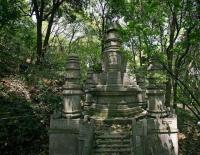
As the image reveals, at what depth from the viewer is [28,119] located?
41.5ft

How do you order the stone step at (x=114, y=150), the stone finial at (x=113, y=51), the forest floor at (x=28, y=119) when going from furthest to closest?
the stone finial at (x=113, y=51) → the forest floor at (x=28, y=119) → the stone step at (x=114, y=150)

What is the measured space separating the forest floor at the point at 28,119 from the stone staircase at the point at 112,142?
2375 millimetres

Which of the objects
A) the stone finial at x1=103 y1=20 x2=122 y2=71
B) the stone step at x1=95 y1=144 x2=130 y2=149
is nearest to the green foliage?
the stone step at x1=95 y1=144 x2=130 y2=149

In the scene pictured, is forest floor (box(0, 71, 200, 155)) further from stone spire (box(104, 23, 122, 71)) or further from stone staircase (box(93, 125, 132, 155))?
stone spire (box(104, 23, 122, 71))

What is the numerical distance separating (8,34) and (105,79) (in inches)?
326

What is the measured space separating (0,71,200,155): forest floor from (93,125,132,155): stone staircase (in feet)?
7.79

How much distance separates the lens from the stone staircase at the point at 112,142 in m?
10.6

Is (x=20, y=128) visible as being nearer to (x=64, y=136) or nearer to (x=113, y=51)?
(x=64, y=136)

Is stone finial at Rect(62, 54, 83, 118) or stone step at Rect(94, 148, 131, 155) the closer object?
stone step at Rect(94, 148, 131, 155)

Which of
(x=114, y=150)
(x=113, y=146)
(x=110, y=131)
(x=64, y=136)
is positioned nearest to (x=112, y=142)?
(x=113, y=146)

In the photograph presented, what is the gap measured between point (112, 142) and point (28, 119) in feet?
12.5

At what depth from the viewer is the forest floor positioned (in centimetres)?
1196

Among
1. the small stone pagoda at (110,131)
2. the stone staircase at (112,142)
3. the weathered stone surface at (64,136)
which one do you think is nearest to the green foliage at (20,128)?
the weathered stone surface at (64,136)

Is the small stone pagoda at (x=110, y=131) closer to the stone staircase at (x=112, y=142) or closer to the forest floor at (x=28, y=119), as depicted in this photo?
the stone staircase at (x=112, y=142)
